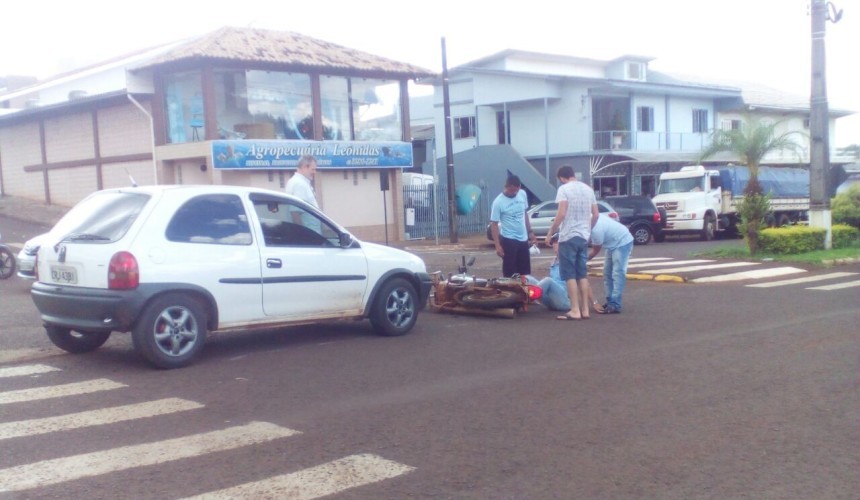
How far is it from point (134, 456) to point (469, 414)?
92.5 inches

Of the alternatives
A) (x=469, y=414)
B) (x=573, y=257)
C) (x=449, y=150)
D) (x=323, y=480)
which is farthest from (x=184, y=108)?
(x=323, y=480)

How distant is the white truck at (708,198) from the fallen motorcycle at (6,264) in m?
20.3

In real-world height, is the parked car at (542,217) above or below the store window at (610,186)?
below

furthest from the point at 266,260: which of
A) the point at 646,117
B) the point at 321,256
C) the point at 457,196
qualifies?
the point at 646,117

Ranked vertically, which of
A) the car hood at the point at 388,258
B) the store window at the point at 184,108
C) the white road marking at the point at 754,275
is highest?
the store window at the point at 184,108

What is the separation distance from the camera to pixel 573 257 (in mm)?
10617

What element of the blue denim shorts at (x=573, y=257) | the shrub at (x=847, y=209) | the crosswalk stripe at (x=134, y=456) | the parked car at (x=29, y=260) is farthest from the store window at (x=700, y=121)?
the crosswalk stripe at (x=134, y=456)

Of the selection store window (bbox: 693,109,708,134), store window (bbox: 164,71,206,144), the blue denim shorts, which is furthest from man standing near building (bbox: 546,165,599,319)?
store window (bbox: 693,109,708,134)

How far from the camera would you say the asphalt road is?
4.91m

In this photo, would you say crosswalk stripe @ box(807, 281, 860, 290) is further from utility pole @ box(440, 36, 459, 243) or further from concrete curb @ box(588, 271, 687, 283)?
utility pole @ box(440, 36, 459, 243)

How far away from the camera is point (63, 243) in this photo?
310 inches

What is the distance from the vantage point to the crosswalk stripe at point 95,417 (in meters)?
5.96

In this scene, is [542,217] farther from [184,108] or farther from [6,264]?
[6,264]

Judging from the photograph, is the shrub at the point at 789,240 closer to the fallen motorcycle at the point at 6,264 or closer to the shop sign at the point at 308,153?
the shop sign at the point at 308,153
